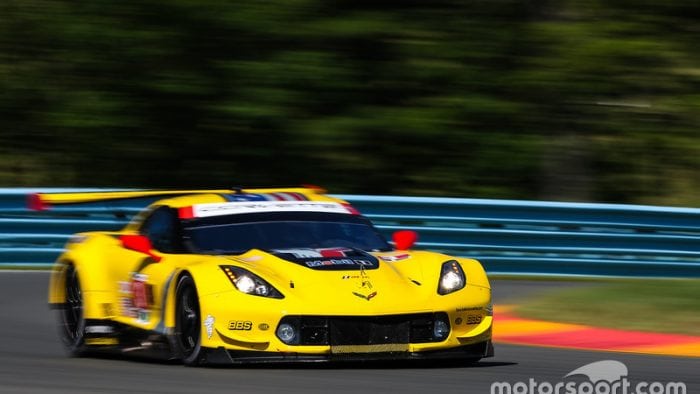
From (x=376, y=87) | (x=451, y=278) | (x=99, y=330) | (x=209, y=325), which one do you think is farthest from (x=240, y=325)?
(x=376, y=87)

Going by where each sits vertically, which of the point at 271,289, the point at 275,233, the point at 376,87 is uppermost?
the point at 376,87

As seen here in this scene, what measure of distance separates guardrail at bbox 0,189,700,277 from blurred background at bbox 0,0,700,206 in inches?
123

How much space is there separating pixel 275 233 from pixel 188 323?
954 millimetres

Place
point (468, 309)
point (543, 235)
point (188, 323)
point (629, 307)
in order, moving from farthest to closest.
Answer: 1. point (543, 235)
2. point (629, 307)
3. point (468, 309)
4. point (188, 323)

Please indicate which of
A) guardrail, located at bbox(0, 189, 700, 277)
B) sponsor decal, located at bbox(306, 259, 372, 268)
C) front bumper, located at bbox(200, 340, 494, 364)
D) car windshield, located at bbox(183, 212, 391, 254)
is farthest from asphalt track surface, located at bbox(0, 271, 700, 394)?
guardrail, located at bbox(0, 189, 700, 277)

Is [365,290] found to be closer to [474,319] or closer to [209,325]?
[474,319]

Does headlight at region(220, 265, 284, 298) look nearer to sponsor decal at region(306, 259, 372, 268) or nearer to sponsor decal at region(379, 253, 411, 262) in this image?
sponsor decal at region(306, 259, 372, 268)

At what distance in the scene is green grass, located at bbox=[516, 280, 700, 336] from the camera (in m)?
9.56

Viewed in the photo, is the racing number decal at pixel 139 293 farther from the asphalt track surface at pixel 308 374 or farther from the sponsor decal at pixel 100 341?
the sponsor decal at pixel 100 341

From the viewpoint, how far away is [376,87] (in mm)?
17812

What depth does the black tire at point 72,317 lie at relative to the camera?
29.8ft

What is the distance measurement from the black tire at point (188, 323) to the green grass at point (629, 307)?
3316mm

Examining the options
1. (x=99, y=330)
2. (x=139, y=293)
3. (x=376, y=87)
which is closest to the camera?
(x=139, y=293)

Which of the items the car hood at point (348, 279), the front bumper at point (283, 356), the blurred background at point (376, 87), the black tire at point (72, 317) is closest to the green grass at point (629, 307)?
the car hood at point (348, 279)
